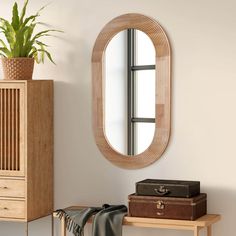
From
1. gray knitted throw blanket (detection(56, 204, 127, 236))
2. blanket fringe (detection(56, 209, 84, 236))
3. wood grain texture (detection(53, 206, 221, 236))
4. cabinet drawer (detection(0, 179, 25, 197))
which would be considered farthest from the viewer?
cabinet drawer (detection(0, 179, 25, 197))

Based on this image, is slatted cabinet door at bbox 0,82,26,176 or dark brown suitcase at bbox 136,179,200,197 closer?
dark brown suitcase at bbox 136,179,200,197

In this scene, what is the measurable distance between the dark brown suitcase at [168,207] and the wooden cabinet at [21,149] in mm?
691

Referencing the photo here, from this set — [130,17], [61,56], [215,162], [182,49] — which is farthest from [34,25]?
[215,162]

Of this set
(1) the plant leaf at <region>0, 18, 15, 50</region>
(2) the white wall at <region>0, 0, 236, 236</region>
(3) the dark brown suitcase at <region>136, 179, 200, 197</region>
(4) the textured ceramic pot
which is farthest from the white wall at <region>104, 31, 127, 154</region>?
(1) the plant leaf at <region>0, 18, 15, 50</region>

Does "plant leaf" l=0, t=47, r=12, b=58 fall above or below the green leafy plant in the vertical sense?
below

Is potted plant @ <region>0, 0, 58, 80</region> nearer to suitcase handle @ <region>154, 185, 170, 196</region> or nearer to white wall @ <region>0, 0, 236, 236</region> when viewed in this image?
white wall @ <region>0, 0, 236, 236</region>

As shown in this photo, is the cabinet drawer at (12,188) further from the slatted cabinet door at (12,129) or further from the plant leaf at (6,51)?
the plant leaf at (6,51)

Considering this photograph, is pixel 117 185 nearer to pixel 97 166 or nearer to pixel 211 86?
pixel 97 166

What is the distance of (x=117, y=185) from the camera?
4699 millimetres

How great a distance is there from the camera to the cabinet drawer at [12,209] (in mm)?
4559

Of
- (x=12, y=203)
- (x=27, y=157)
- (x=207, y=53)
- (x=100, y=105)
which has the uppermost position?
(x=207, y=53)

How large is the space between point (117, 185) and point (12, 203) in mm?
687

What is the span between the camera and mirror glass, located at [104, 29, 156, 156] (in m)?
4.56

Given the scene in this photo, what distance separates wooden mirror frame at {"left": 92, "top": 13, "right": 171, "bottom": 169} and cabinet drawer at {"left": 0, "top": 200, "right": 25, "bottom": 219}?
0.64 metres
